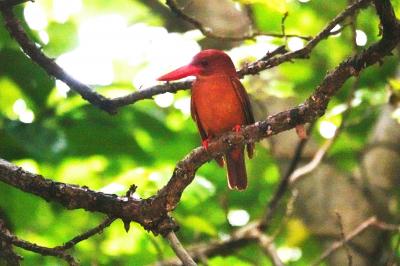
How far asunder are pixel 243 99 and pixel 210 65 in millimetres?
276

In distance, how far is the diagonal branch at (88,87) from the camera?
3.27 m

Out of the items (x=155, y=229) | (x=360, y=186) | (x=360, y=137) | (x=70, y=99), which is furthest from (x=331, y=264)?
(x=155, y=229)

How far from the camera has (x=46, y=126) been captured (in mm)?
4461

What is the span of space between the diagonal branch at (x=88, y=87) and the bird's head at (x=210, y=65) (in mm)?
393

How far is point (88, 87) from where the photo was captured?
3484 mm

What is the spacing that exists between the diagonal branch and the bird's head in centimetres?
39

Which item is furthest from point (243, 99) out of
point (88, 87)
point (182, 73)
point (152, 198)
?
point (152, 198)

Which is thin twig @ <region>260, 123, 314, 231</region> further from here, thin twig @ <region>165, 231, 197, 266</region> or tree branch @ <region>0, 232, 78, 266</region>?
→ tree branch @ <region>0, 232, 78, 266</region>

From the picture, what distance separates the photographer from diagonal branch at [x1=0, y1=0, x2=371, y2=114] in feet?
10.7

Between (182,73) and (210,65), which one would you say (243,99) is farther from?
(182,73)

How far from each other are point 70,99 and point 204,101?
0.90 meters

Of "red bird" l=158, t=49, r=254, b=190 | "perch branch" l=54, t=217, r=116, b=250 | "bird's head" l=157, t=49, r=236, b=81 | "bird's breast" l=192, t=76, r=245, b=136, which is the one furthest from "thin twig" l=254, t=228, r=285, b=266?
"perch branch" l=54, t=217, r=116, b=250

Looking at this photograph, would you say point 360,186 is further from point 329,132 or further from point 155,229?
point 155,229

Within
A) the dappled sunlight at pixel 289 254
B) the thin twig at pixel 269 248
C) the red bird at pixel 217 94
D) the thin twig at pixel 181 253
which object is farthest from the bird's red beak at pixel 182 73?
the dappled sunlight at pixel 289 254
